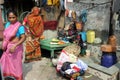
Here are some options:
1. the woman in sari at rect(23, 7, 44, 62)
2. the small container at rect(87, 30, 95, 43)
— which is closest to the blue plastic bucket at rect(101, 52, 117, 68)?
the small container at rect(87, 30, 95, 43)

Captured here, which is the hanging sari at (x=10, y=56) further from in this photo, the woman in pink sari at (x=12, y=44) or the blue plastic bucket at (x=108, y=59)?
the blue plastic bucket at (x=108, y=59)

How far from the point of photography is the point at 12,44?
455cm

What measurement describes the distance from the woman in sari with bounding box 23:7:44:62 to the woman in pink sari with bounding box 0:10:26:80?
80.6 inches

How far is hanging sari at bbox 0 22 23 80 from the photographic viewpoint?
14.9 ft

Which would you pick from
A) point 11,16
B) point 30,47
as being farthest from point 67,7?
point 11,16

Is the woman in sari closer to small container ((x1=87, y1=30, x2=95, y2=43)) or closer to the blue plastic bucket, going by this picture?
small container ((x1=87, y1=30, x2=95, y2=43))

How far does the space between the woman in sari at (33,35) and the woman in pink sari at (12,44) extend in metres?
2.05

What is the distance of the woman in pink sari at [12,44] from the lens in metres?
4.52

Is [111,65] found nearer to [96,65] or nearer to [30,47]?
[96,65]

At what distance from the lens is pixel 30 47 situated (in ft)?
22.2

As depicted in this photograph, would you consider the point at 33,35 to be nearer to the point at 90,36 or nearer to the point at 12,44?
the point at 90,36

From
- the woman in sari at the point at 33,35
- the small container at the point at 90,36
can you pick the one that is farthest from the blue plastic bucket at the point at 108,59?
the woman in sari at the point at 33,35

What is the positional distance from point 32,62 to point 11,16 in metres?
2.53

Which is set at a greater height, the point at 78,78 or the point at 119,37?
the point at 119,37
